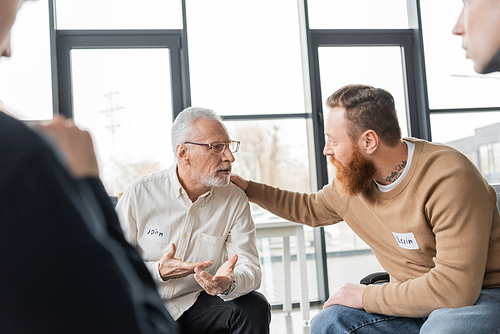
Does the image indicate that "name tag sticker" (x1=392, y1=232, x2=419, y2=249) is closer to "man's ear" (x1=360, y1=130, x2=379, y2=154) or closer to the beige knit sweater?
the beige knit sweater

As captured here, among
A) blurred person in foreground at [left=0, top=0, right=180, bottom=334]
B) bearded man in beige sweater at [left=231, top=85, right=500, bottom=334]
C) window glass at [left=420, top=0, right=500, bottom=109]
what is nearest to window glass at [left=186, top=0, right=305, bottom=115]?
window glass at [left=420, top=0, right=500, bottom=109]

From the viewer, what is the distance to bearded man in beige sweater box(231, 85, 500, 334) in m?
1.49

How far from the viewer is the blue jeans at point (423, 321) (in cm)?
140

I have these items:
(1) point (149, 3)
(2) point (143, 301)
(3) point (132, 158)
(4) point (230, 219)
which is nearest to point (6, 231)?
(2) point (143, 301)

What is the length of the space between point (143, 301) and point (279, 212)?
1854mm

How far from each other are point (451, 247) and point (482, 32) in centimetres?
108

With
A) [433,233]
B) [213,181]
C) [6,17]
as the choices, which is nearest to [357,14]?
[213,181]

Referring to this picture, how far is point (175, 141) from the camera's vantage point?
2141 millimetres

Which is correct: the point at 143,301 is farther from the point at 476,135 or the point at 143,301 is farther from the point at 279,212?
the point at 476,135

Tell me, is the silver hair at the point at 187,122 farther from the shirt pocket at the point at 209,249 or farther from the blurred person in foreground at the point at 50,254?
the blurred person in foreground at the point at 50,254

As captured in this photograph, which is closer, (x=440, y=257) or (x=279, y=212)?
(x=440, y=257)

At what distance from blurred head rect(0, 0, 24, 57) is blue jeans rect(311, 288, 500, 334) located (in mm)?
1531

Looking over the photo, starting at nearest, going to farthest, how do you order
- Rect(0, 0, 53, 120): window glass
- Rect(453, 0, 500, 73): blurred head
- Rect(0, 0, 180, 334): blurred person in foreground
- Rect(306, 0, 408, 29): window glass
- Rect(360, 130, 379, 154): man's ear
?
Rect(0, 0, 180, 334): blurred person in foreground < Rect(453, 0, 500, 73): blurred head < Rect(360, 130, 379, 154): man's ear < Rect(0, 0, 53, 120): window glass < Rect(306, 0, 408, 29): window glass

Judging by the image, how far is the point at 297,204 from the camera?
2.22 meters
